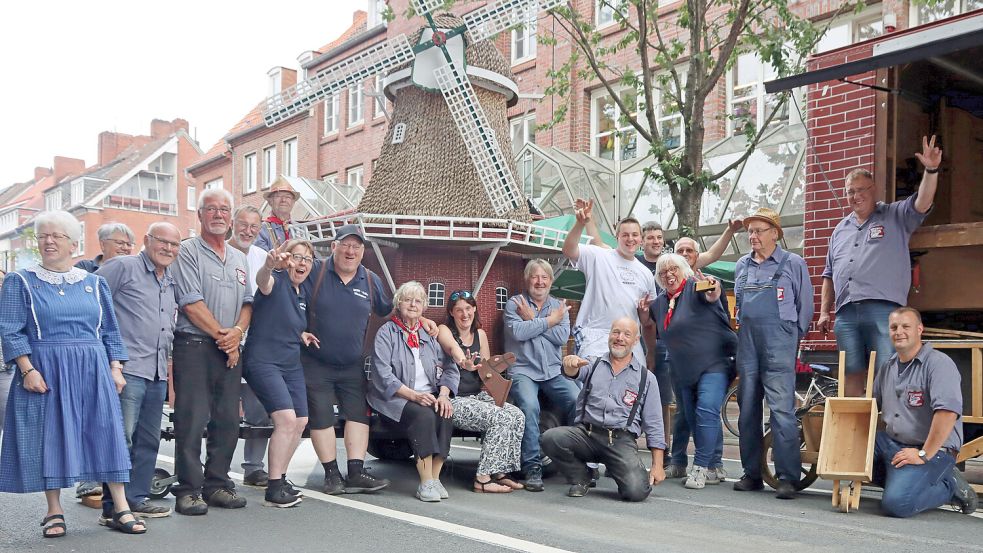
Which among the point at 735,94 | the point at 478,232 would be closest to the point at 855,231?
the point at 478,232

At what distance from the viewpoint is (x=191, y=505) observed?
21.8ft

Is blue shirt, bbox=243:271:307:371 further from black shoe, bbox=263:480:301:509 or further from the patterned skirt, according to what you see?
the patterned skirt

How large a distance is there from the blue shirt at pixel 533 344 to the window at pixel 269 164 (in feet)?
101

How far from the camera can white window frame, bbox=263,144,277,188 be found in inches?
1495

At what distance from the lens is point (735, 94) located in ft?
69.1

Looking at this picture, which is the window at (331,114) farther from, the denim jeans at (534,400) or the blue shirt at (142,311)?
the blue shirt at (142,311)

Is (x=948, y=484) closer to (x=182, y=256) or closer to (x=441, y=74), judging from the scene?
(x=182, y=256)

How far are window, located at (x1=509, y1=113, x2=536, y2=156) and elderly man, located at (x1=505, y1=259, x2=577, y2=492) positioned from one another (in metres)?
17.3

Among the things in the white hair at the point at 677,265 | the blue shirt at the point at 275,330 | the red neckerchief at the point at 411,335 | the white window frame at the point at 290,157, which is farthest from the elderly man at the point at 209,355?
the white window frame at the point at 290,157

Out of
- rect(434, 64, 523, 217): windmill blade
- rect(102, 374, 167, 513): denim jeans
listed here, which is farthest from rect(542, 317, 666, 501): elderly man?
rect(434, 64, 523, 217): windmill blade

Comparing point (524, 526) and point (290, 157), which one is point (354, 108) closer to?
point (290, 157)

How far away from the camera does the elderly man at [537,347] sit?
830cm

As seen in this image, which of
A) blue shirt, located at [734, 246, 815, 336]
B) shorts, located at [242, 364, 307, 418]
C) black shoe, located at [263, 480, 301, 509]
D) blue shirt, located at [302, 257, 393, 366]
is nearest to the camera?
black shoe, located at [263, 480, 301, 509]

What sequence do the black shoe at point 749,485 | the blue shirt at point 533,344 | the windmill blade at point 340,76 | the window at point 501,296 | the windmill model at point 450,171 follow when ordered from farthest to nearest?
the windmill blade at point 340,76
the windmill model at point 450,171
the window at point 501,296
the blue shirt at point 533,344
the black shoe at point 749,485
